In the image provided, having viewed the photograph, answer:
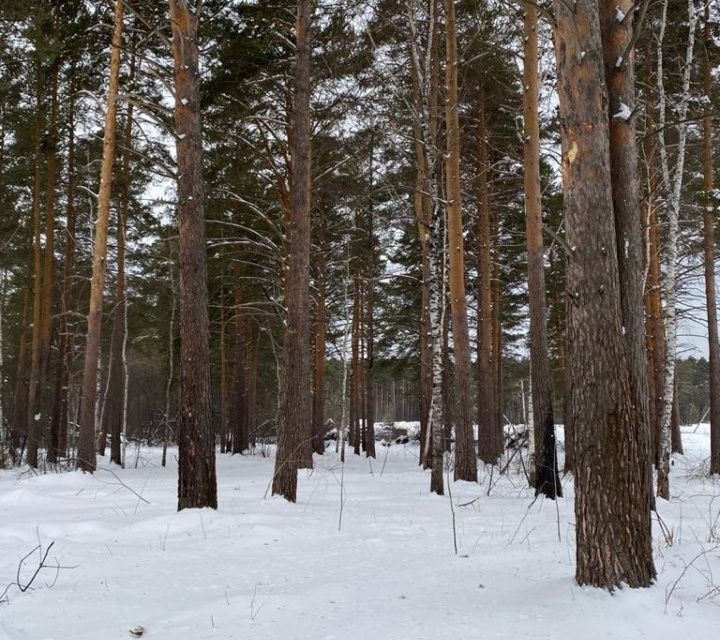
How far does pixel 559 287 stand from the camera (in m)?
18.6

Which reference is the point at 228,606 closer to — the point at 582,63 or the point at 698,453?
the point at 582,63

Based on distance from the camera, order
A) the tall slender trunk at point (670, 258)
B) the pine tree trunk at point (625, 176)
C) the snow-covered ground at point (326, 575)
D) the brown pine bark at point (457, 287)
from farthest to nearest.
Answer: the brown pine bark at point (457, 287) < the tall slender trunk at point (670, 258) < the pine tree trunk at point (625, 176) < the snow-covered ground at point (326, 575)

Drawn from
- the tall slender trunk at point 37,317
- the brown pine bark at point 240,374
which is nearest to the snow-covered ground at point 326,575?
the tall slender trunk at point 37,317

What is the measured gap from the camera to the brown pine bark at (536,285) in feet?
29.5

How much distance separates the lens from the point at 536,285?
31.9ft

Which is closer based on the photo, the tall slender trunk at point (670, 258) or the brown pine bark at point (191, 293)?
the brown pine bark at point (191, 293)

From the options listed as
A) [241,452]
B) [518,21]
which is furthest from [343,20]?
[241,452]

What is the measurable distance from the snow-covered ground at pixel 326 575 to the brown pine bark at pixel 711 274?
889 cm

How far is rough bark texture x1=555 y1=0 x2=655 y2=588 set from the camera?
337cm

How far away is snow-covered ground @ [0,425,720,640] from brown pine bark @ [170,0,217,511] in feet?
1.88

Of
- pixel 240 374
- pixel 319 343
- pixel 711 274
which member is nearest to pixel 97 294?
pixel 319 343

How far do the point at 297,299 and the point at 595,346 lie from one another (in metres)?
5.46

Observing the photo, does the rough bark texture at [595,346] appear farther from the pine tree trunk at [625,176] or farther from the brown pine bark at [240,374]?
the brown pine bark at [240,374]

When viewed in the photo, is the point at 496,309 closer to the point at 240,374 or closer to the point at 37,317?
the point at 240,374
